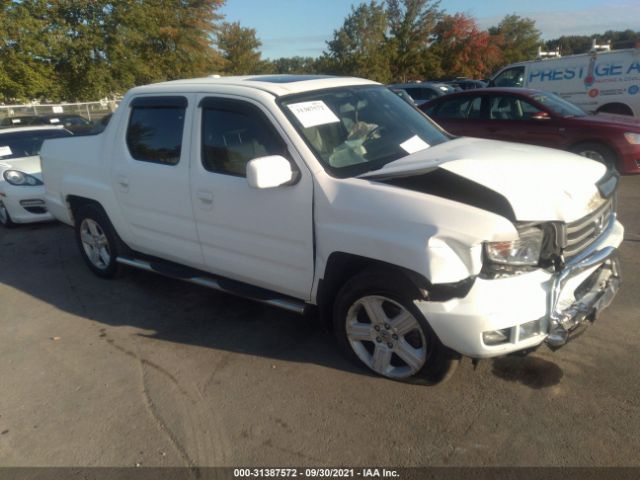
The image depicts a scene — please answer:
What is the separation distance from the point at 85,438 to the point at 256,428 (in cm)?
101

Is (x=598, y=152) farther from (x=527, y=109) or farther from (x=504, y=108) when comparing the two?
(x=504, y=108)

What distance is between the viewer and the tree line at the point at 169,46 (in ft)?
55.3

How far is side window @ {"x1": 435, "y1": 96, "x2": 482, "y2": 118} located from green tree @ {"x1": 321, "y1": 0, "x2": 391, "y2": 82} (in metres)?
24.1

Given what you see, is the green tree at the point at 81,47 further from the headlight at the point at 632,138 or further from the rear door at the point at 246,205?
the headlight at the point at 632,138

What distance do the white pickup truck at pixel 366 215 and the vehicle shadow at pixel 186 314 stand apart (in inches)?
16.2

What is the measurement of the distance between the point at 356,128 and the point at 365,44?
3219 centimetres

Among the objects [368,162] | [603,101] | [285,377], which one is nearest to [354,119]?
[368,162]

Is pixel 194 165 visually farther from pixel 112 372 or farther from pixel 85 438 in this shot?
pixel 85 438

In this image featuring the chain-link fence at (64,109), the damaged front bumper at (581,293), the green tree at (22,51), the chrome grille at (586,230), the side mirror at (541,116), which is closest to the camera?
the damaged front bumper at (581,293)

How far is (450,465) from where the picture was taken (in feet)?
→ 8.68

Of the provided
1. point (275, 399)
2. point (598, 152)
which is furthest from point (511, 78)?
point (275, 399)

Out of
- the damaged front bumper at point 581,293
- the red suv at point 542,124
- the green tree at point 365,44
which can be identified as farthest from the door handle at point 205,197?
the green tree at point 365,44

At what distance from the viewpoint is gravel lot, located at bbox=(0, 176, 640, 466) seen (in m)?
2.79

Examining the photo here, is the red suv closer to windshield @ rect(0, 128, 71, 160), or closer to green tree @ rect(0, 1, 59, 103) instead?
Answer: windshield @ rect(0, 128, 71, 160)
